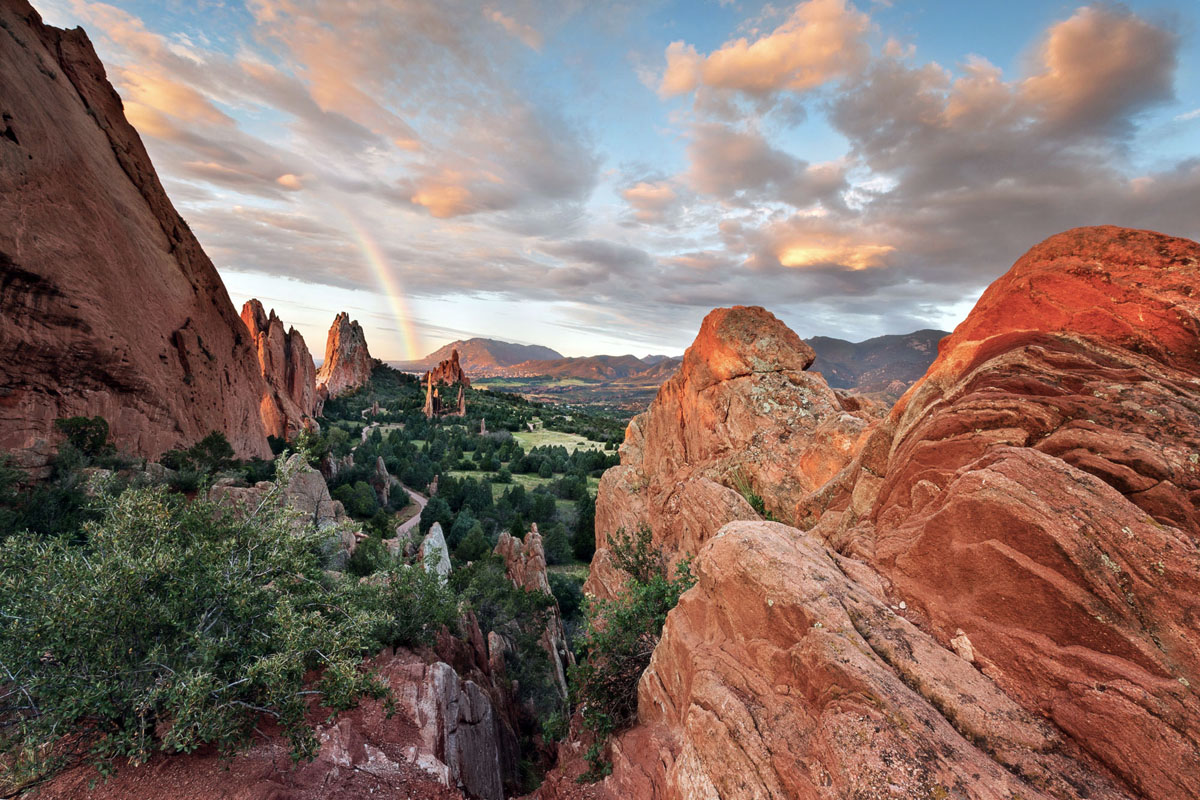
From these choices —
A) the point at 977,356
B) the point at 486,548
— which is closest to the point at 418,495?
the point at 486,548

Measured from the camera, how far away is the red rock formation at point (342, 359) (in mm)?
134875

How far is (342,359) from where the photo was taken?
13812 centimetres

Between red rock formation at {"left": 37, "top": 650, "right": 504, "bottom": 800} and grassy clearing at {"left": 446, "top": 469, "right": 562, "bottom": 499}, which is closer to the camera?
red rock formation at {"left": 37, "top": 650, "right": 504, "bottom": 800}

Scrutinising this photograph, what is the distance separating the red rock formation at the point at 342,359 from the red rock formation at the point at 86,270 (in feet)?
335

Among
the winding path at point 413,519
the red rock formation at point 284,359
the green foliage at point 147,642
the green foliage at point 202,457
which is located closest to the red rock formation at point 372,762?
the green foliage at point 147,642

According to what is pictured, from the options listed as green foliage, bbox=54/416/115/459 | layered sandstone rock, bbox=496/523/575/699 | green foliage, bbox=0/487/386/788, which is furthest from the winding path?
green foliage, bbox=0/487/386/788

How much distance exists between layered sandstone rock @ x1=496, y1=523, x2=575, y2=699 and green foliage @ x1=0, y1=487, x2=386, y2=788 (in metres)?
22.9

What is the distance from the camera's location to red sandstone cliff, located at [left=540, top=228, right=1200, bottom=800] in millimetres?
5754

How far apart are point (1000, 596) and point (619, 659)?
11.1m

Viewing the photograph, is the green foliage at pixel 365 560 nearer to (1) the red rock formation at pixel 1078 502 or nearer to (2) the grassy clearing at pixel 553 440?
(1) the red rock formation at pixel 1078 502

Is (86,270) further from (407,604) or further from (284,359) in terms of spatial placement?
(284,359)

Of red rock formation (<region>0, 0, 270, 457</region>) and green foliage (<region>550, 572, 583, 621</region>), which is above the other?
red rock formation (<region>0, 0, 270, 457</region>)

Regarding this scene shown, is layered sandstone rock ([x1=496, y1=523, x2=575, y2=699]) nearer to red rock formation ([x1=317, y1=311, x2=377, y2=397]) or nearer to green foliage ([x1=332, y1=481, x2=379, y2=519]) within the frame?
green foliage ([x1=332, y1=481, x2=379, y2=519])

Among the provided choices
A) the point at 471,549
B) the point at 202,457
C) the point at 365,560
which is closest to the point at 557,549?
the point at 471,549
